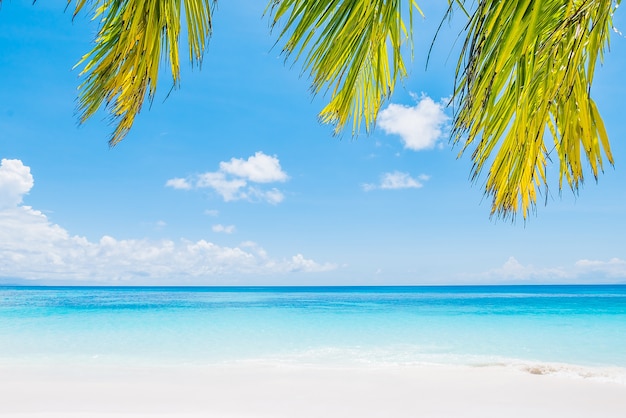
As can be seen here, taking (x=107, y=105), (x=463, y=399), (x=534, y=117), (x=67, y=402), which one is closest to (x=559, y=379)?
(x=463, y=399)

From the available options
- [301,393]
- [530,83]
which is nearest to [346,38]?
[530,83]

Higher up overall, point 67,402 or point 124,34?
point 124,34

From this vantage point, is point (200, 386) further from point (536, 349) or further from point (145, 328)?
point (145, 328)

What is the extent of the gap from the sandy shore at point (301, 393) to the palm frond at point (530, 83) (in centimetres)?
414

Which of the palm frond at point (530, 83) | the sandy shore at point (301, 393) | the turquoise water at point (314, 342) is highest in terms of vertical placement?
the palm frond at point (530, 83)

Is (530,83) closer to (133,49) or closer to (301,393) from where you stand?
(133,49)

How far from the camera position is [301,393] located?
547cm

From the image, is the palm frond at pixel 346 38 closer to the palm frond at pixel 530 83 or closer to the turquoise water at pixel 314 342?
the palm frond at pixel 530 83

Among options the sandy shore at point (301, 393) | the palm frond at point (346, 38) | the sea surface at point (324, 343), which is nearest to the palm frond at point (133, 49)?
the palm frond at point (346, 38)

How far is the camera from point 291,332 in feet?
42.8

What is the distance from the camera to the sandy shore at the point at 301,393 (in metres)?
4.71

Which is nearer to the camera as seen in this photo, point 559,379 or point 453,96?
point 453,96

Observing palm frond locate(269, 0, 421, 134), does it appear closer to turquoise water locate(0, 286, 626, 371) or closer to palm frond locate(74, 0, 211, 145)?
palm frond locate(74, 0, 211, 145)

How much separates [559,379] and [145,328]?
11662 millimetres
